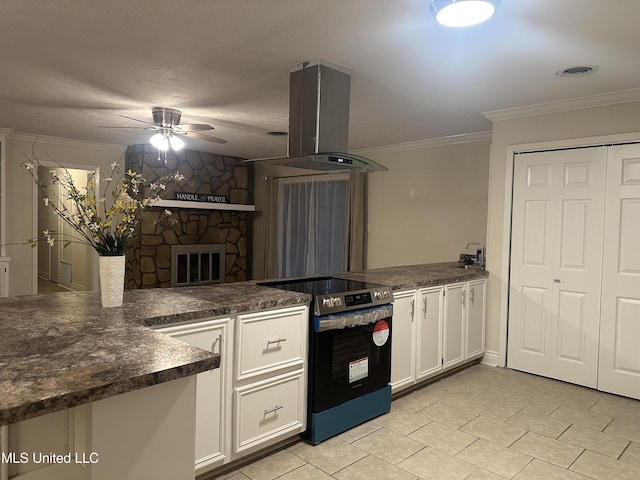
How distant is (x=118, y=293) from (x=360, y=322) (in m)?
1.38

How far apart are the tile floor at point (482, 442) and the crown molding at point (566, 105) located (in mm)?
2247

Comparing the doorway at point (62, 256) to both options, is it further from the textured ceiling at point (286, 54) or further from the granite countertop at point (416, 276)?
the granite countertop at point (416, 276)

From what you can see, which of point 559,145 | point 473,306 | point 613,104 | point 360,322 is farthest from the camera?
point 473,306

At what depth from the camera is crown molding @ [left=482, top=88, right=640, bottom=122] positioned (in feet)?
11.0

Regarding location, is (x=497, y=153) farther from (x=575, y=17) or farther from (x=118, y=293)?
(x=118, y=293)

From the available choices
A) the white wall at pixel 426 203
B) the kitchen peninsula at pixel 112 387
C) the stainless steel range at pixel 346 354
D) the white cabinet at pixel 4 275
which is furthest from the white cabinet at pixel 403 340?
the white cabinet at pixel 4 275

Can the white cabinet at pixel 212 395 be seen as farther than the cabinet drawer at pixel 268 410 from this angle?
No

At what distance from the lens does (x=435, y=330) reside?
3594 mm

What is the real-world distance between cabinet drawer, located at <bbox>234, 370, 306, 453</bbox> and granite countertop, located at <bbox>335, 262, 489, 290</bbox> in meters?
0.97

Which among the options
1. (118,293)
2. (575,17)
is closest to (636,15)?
(575,17)

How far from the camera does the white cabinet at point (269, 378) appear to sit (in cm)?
232

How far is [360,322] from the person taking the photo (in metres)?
2.77

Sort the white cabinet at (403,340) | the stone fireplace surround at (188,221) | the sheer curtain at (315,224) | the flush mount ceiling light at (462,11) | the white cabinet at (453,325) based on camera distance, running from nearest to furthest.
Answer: the flush mount ceiling light at (462,11) < the white cabinet at (403,340) < the white cabinet at (453,325) < the sheer curtain at (315,224) < the stone fireplace surround at (188,221)

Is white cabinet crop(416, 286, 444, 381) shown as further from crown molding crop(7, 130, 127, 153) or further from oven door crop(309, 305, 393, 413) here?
crown molding crop(7, 130, 127, 153)
